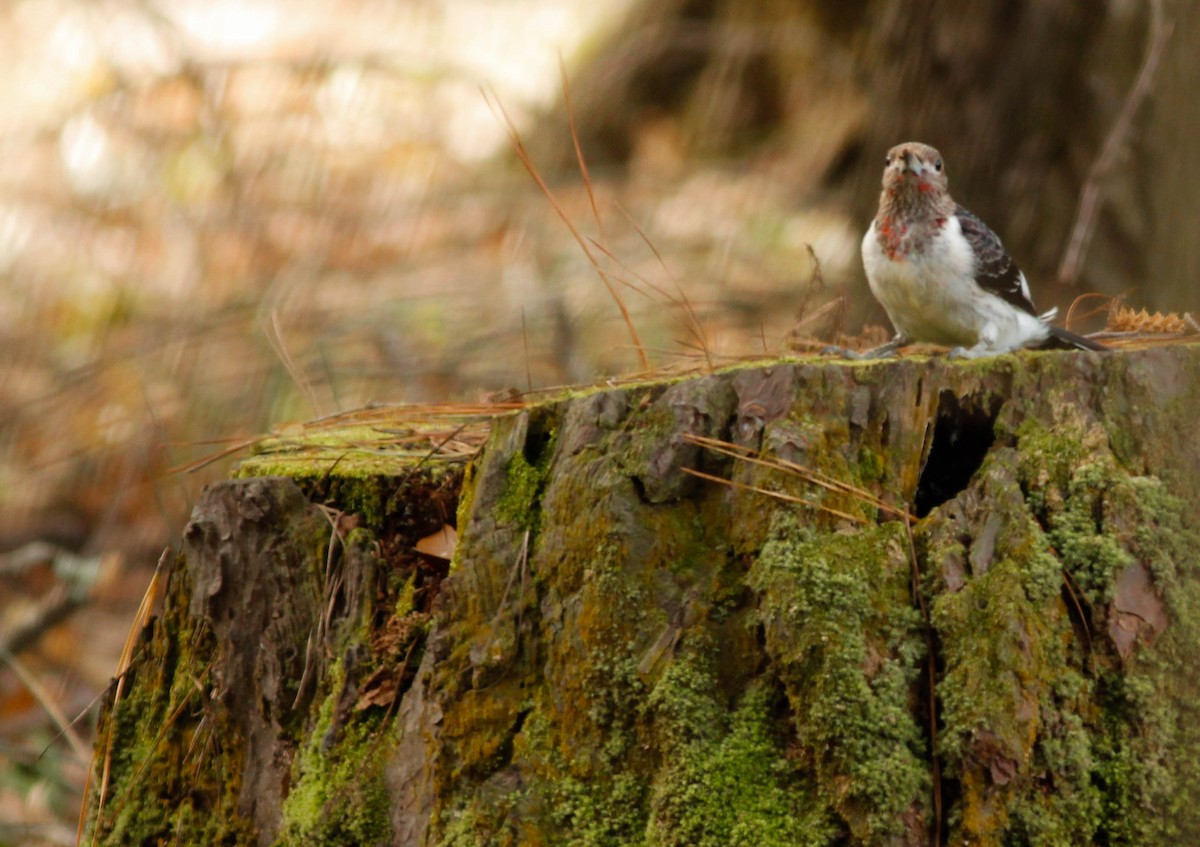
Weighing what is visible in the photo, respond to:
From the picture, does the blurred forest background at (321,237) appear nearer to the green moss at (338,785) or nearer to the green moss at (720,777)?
the green moss at (338,785)

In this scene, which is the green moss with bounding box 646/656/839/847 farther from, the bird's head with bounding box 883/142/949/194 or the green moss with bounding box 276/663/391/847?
the bird's head with bounding box 883/142/949/194

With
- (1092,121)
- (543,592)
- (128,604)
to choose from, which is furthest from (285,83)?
(543,592)

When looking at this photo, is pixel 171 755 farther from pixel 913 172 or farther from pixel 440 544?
pixel 913 172

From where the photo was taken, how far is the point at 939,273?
2893 mm

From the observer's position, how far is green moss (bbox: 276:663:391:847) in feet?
7.25

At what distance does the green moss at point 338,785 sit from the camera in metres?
2.21

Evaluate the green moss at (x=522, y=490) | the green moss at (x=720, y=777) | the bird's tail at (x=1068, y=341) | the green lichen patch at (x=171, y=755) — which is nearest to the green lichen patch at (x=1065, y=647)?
the green moss at (x=720, y=777)

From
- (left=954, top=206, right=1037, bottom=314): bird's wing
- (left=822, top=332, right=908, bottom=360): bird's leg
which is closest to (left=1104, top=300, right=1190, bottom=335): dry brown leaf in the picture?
(left=954, top=206, right=1037, bottom=314): bird's wing

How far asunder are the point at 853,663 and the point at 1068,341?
1277mm

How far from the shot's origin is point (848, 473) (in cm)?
205

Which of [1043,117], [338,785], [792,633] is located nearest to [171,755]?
[338,785]

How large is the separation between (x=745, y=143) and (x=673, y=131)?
522mm

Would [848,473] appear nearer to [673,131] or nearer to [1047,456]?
[1047,456]

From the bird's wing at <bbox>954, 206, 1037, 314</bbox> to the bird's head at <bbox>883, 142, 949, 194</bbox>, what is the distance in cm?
11
